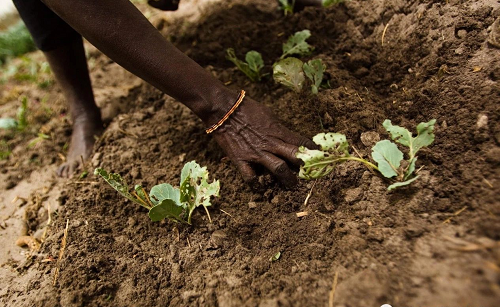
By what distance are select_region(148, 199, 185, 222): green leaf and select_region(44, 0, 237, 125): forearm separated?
1.56 ft

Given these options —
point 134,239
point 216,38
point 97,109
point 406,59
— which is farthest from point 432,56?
point 97,109

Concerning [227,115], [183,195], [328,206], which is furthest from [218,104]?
[328,206]

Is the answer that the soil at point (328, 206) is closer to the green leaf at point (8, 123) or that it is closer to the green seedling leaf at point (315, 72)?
the green seedling leaf at point (315, 72)

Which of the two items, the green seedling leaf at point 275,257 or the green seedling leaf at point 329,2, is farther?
the green seedling leaf at point 329,2

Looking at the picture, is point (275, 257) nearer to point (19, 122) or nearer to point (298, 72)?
point (298, 72)

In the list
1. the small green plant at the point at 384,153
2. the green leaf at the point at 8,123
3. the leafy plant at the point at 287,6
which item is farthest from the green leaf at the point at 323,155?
the green leaf at the point at 8,123

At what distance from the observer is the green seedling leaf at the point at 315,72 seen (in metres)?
1.82

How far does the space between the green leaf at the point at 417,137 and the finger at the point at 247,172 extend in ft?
2.01

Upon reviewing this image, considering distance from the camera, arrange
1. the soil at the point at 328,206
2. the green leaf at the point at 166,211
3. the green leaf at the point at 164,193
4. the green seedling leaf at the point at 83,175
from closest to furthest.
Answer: the soil at the point at 328,206 → the green leaf at the point at 166,211 → the green leaf at the point at 164,193 → the green seedling leaf at the point at 83,175

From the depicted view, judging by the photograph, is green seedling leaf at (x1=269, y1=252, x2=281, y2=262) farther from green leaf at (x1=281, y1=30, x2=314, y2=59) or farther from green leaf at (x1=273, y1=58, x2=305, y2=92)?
green leaf at (x1=281, y1=30, x2=314, y2=59)

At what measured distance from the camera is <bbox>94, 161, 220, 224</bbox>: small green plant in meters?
1.53

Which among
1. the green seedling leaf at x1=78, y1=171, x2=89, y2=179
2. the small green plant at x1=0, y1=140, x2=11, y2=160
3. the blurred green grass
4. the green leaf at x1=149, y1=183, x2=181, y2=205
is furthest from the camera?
the blurred green grass

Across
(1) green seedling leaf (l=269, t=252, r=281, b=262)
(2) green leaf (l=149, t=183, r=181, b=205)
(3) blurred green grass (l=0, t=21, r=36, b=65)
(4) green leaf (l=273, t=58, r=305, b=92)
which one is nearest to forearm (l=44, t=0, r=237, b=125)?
(4) green leaf (l=273, t=58, r=305, b=92)

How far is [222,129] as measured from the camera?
1764 millimetres
